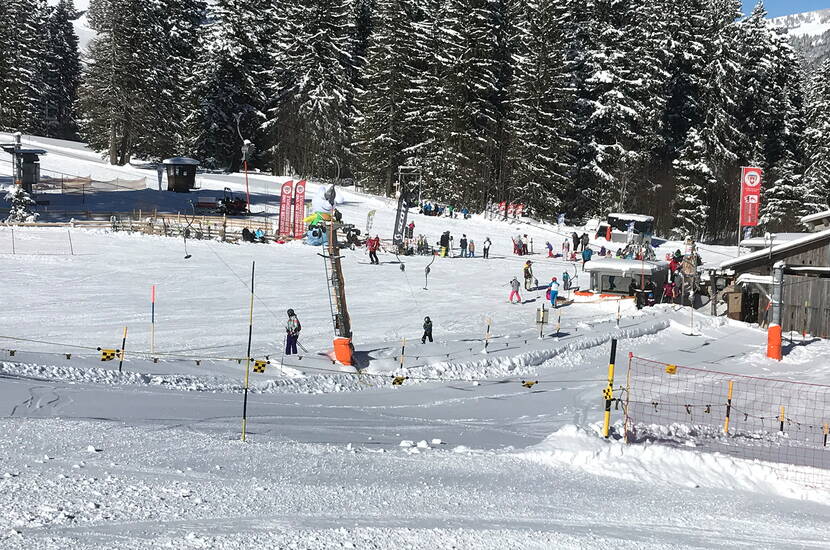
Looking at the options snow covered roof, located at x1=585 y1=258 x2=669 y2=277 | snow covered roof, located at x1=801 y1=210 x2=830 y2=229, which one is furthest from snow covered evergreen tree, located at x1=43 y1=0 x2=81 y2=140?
snow covered roof, located at x1=801 y1=210 x2=830 y2=229

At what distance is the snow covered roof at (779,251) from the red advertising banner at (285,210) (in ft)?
71.0

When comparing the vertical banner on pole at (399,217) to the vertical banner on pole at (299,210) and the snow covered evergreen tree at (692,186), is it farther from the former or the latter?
the snow covered evergreen tree at (692,186)

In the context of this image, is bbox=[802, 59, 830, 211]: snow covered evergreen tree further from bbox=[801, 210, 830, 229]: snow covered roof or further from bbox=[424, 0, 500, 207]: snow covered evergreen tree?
bbox=[424, 0, 500, 207]: snow covered evergreen tree

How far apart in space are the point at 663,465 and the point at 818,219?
30.3m

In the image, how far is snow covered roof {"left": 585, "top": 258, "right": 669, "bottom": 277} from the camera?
30.6 metres

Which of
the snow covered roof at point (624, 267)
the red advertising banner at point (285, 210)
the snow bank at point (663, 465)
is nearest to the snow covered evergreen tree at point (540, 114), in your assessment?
the red advertising banner at point (285, 210)

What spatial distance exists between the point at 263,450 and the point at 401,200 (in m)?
→ 31.1

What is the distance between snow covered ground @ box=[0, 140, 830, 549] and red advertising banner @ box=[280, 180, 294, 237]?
453 inches

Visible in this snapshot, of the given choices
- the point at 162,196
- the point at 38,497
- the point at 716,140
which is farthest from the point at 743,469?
the point at 716,140

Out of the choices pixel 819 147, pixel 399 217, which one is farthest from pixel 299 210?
pixel 819 147

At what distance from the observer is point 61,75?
96688mm

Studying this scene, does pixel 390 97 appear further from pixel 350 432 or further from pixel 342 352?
pixel 350 432

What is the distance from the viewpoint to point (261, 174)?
6906cm

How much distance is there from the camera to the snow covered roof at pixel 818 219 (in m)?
35.4
